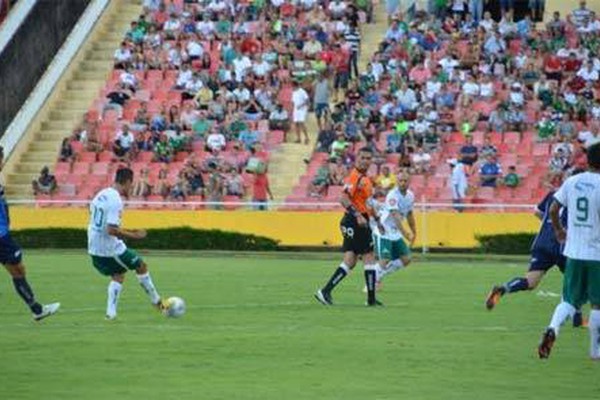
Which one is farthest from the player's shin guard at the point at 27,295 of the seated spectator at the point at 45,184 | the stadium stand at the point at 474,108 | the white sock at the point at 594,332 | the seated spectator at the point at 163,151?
the seated spectator at the point at 163,151

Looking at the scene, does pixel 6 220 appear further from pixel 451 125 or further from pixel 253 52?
pixel 253 52

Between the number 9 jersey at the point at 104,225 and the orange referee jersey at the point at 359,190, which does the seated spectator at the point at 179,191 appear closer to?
the orange referee jersey at the point at 359,190

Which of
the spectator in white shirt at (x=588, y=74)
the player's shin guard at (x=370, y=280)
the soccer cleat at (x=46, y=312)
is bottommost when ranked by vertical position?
the spectator in white shirt at (x=588, y=74)

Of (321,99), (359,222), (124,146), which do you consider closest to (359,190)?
(359,222)

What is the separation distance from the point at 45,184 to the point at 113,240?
24.1 meters

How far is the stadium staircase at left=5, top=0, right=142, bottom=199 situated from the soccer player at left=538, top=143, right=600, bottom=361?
1220 inches

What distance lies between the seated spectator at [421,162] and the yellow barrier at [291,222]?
2.28 meters

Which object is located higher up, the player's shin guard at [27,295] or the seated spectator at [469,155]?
the player's shin guard at [27,295]

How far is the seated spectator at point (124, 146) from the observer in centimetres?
4716

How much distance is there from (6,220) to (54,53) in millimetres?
30773

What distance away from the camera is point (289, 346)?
62.4 ft

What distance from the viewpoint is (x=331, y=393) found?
15.1 metres

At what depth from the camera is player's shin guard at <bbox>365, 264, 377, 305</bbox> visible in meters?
25.0

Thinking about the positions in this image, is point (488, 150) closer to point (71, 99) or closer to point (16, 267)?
point (71, 99)
